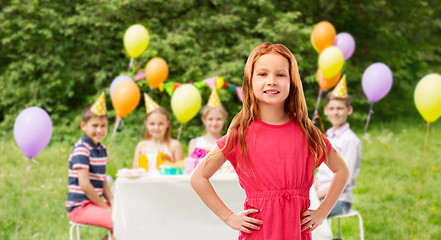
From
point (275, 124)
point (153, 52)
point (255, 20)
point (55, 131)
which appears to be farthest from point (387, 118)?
point (275, 124)

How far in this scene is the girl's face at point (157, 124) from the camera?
3.71 meters

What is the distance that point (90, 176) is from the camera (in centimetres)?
323

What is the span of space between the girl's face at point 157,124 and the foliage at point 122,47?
3977 millimetres

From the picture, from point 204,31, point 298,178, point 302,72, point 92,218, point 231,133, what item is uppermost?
point 204,31

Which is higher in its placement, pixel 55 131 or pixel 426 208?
pixel 55 131

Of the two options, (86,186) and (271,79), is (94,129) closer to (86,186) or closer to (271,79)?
(86,186)

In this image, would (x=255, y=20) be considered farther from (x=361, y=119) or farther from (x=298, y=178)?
(x=298, y=178)

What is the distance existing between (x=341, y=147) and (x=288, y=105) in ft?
6.29

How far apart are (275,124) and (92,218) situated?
1888 mm

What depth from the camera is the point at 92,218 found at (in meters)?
3.06

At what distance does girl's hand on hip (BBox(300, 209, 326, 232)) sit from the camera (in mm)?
1571

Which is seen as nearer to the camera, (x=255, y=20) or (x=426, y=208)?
(x=426, y=208)

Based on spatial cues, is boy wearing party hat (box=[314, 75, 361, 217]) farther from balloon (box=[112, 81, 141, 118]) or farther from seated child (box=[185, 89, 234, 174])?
balloon (box=[112, 81, 141, 118])

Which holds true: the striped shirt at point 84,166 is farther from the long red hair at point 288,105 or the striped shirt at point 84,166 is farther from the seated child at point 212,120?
the long red hair at point 288,105
